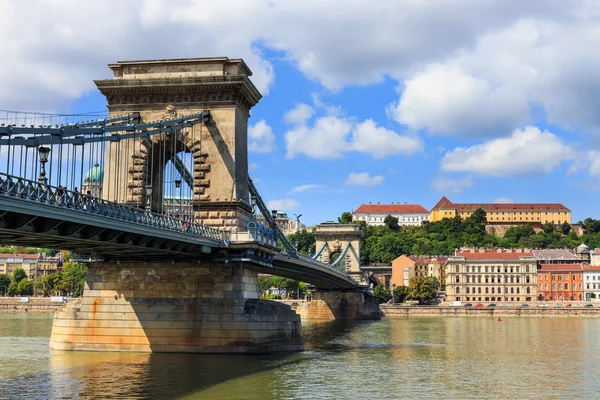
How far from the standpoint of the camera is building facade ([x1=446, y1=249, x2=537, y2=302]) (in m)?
142

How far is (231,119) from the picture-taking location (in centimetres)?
4219

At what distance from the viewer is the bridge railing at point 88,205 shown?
902 inches

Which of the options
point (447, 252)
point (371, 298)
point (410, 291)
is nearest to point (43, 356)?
point (371, 298)

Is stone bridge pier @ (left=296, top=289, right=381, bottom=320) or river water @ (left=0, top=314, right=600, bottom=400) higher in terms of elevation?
stone bridge pier @ (left=296, top=289, right=381, bottom=320)

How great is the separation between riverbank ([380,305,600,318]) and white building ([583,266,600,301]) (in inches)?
1162

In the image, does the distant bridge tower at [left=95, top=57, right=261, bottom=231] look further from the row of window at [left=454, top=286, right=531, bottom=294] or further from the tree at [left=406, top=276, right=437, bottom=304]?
the row of window at [left=454, top=286, right=531, bottom=294]

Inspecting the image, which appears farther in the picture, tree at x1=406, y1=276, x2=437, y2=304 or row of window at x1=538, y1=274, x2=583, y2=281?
row of window at x1=538, y1=274, x2=583, y2=281

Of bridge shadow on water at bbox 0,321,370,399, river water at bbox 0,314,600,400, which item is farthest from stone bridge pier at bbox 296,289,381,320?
bridge shadow on water at bbox 0,321,370,399

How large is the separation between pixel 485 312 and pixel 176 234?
91.1 meters

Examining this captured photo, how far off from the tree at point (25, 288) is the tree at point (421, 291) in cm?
8034

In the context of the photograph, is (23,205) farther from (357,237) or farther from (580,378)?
(357,237)

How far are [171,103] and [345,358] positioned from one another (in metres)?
17.2

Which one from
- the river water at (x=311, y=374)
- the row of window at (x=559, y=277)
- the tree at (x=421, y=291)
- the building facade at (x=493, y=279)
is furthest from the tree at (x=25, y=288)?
the river water at (x=311, y=374)

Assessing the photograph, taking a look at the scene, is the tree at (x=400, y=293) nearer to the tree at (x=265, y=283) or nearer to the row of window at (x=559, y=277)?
the row of window at (x=559, y=277)
